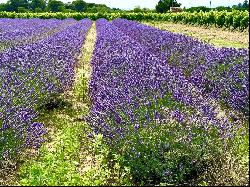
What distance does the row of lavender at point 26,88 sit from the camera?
5.20 meters

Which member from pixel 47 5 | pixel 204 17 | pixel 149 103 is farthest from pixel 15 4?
pixel 149 103

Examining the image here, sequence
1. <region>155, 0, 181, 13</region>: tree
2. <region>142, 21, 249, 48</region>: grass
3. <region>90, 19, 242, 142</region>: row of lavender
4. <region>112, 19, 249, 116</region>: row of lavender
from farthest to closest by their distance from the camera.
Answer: <region>155, 0, 181, 13</region>: tree < <region>142, 21, 249, 48</region>: grass < <region>112, 19, 249, 116</region>: row of lavender < <region>90, 19, 242, 142</region>: row of lavender

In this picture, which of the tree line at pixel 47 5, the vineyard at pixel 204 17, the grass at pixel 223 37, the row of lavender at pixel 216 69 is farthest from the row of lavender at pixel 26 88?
the tree line at pixel 47 5

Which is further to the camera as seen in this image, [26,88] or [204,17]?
[204,17]

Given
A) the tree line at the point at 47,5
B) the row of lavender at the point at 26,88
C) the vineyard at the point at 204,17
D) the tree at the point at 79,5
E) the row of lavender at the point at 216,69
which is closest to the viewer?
the row of lavender at the point at 26,88

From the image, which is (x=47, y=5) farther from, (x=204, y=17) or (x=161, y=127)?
(x=161, y=127)

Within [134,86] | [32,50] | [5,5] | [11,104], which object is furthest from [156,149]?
[5,5]

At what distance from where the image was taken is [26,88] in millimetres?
6402

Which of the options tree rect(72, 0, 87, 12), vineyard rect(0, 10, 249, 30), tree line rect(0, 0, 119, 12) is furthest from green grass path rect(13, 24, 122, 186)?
tree rect(72, 0, 87, 12)

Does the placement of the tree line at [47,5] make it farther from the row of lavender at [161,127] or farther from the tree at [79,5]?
the row of lavender at [161,127]

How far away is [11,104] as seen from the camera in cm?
561

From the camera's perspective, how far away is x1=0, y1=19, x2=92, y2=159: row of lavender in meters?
5.20

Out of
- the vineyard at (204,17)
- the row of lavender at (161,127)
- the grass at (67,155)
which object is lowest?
the grass at (67,155)

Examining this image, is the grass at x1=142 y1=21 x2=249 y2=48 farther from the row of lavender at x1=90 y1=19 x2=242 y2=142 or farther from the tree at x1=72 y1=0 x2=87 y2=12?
the tree at x1=72 y1=0 x2=87 y2=12
